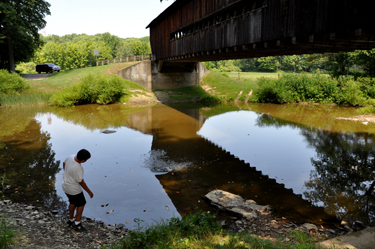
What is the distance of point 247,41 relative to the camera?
12.8 meters

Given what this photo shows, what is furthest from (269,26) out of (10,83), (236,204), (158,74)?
(10,83)

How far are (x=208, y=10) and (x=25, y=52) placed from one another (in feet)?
103

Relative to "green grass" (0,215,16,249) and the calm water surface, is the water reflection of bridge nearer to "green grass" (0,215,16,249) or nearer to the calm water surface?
the calm water surface

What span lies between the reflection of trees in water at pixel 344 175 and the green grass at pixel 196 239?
2.58m

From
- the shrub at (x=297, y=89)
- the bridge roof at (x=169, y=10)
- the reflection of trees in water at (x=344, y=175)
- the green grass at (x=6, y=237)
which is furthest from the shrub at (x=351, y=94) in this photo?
the green grass at (x=6, y=237)

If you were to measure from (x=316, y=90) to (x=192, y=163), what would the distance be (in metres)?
20.3

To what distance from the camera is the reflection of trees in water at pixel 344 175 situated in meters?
7.62

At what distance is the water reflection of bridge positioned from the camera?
7.57m

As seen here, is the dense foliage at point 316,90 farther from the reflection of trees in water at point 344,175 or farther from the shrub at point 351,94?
the reflection of trees in water at point 344,175

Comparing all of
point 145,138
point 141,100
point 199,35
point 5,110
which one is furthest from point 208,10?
point 5,110

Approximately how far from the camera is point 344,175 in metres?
9.84

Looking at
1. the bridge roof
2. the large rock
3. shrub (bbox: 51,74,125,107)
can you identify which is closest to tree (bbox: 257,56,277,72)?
the bridge roof

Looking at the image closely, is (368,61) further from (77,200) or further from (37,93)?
(37,93)

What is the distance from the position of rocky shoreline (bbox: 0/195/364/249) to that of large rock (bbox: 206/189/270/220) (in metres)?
0.07
